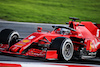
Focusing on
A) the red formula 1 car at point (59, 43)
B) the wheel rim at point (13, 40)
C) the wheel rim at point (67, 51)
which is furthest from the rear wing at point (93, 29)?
the wheel rim at point (13, 40)

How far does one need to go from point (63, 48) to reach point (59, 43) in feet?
0.63

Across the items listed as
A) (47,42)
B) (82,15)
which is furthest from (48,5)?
(47,42)

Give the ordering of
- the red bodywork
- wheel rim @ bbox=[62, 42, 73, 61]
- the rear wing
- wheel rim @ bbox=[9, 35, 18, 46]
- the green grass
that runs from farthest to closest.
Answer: the green grass, the rear wing, wheel rim @ bbox=[9, 35, 18, 46], the red bodywork, wheel rim @ bbox=[62, 42, 73, 61]

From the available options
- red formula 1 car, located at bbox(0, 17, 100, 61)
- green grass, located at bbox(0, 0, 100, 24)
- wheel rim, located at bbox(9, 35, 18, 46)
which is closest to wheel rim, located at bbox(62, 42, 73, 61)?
red formula 1 car, located at bbox(0, 17, 100, 61)

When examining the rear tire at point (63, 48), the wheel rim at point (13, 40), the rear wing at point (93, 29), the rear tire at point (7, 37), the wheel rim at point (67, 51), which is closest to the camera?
the rear tire at point (63, 48)

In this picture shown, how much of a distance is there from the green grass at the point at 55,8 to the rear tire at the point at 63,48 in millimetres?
11024

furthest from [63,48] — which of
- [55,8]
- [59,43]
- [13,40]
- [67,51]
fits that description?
[55,8]

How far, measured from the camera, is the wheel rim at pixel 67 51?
20.3ft

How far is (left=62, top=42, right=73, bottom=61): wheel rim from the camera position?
619cm

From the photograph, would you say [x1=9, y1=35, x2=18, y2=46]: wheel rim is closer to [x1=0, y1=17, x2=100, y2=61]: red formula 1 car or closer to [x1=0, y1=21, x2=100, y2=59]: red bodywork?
[x1=0, y1=17, x2=100, y2=61]: red formula 1 car

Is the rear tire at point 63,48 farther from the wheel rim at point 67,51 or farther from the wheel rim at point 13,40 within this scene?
the wheel rim at point 13,40

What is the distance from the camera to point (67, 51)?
6.42 m

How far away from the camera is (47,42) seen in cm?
662

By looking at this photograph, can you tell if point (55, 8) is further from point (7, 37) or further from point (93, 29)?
point (7, 37)
